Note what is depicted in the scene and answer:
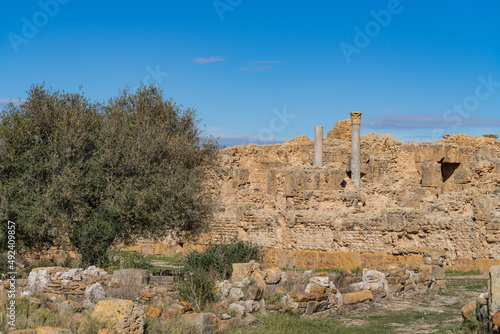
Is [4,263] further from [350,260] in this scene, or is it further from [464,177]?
[464,177]

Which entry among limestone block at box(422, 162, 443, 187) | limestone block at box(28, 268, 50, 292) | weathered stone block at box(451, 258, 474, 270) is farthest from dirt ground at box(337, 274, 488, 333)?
limestone block at box(422, 162, 443, 187)

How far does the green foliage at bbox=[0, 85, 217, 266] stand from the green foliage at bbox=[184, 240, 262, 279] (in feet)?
4.24

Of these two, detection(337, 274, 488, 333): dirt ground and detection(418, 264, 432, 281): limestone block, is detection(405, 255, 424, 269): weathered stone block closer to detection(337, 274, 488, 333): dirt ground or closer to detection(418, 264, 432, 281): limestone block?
detection(337, 274, 488, 333): dirt ground

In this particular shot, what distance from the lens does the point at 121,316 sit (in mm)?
7453

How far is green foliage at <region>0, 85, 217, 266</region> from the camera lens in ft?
39.1

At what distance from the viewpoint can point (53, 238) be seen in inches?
491

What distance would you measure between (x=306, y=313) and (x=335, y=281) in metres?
2.13

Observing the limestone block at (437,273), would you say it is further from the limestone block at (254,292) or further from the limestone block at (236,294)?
the limestone block at (236,294)

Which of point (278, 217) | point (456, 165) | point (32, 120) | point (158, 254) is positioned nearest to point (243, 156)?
point (456, 165)

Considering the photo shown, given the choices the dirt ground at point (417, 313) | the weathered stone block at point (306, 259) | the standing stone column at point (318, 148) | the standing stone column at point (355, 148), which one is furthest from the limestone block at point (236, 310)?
the standing stone column at point (318, 148)

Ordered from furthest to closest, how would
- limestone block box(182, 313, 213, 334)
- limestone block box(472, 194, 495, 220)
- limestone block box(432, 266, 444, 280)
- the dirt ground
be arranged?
limestone block box(472, 194, 495, 220) < limestone block box(432, 266, 444, 280) < the dirt ground < limestone block box(182, 313, 213, 334)

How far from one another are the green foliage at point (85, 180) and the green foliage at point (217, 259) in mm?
1291

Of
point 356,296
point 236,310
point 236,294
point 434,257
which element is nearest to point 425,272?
point 434,257

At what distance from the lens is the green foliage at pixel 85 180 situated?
11.9 m
